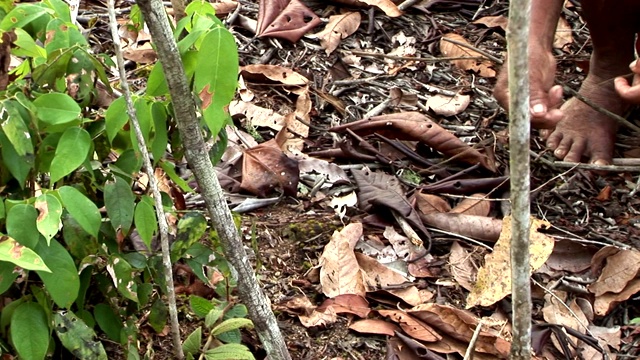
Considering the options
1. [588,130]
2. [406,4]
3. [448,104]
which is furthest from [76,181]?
[406,4]

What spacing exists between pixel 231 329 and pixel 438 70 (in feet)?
6.60

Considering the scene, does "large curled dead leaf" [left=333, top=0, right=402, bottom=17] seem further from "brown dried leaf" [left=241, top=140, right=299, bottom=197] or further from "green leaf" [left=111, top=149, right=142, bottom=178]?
"green leaf" [left=111, top=149, right=142, bottom=178]

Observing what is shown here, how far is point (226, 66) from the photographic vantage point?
1606 millimetres

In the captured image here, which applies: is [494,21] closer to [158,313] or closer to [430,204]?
[430,204]

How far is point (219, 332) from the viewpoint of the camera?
2029 millimetres

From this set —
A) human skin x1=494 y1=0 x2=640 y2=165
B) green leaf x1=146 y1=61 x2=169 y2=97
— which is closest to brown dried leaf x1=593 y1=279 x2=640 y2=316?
human skin x1=494 y1=0 x2=640 y2=165

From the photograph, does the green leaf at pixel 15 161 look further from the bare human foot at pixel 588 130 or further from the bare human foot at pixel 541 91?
the bare human foot at pixel 588 130

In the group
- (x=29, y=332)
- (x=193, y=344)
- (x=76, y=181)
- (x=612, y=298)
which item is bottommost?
(x=612, y=298)

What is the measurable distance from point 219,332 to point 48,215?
1.92ft

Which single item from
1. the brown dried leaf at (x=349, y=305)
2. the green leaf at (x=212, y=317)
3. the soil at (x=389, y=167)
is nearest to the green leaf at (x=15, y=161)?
the green leaf at (x=212, y=317)

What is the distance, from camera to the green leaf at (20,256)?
1551mm

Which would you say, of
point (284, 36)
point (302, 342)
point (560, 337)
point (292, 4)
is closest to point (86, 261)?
point (302, 342)

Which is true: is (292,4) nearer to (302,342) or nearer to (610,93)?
(610,93)

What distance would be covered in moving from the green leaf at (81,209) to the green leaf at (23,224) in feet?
0.20
